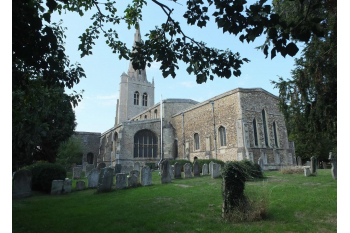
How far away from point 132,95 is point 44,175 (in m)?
33.3

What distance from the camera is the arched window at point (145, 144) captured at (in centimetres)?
2598

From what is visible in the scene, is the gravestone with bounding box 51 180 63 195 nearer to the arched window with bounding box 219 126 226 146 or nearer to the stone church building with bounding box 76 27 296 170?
the stone church building with bounding box 76 27 296 170

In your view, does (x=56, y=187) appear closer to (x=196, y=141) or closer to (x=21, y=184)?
(x=21, y=184)

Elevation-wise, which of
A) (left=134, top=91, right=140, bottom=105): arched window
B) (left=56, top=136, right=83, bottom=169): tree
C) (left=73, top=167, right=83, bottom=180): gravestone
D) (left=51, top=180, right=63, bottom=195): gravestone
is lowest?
(left=73, top=167, right=83, bottom=180): gravestone

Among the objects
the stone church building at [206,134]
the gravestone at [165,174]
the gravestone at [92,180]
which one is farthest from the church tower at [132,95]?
the gravestone at [165,174]

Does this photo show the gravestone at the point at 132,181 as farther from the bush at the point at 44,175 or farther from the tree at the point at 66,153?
the tree at the point at 66,153

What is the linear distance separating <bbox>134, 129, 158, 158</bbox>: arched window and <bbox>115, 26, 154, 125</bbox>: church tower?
15561mm

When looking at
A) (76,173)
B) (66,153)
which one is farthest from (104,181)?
(66,153)

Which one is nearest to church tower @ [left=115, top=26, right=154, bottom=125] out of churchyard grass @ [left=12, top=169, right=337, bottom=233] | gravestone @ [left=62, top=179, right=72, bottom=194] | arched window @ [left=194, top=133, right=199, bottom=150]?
arched window @ [left=194, top=133, right=199, bottom=150]

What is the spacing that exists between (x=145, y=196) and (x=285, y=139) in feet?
59.5

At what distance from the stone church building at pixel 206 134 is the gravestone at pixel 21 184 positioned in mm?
15090

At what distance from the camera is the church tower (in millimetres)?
41875

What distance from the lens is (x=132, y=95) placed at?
4291cm

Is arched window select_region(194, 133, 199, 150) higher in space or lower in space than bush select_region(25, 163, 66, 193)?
higher
